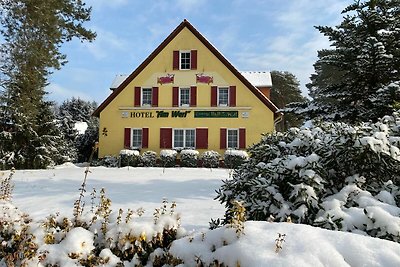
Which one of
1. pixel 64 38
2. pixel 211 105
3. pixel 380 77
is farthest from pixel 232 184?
pixel 211 105

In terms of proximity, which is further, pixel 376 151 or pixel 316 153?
pixel 316 153

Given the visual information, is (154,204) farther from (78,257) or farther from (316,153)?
(78,257)

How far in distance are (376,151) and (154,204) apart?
5.36m

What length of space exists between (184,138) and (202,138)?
1.24m

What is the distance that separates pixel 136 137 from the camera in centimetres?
2520

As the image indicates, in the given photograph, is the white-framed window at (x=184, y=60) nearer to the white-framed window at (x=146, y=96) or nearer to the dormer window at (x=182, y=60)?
the dormer window at (x=182, y=60)

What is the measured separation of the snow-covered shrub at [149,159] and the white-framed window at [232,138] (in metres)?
4.82

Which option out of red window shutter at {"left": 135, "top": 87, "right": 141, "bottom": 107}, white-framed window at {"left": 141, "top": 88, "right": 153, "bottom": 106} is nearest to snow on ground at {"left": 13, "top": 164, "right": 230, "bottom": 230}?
red window shutter at {"left": 135, "top": 87, "right": 141, "bottom": 107}

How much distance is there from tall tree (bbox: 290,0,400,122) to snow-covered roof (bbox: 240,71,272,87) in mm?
17385

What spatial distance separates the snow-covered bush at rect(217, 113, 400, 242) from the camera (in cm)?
355

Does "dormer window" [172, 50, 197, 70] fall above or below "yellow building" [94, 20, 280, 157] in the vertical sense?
above

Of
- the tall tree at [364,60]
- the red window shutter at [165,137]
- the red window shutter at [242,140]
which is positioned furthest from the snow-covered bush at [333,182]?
→ the red window shutter at [165,137]

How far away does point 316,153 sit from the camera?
14.1ft

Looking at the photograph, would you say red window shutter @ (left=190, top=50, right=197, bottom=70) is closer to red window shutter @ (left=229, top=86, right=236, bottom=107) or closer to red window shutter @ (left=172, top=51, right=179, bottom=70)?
red window shutter @ (left=172, top=51, right=179, bottom=70)
